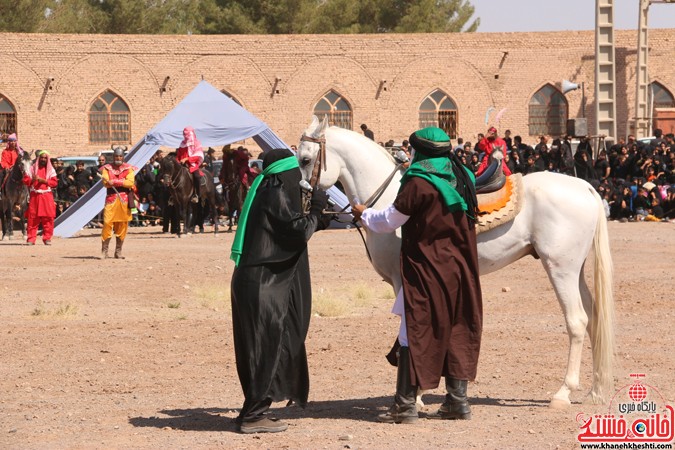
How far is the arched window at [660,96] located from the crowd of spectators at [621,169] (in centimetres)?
1526

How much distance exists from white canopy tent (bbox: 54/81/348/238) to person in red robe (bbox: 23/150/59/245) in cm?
208

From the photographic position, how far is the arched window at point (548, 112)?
144 ft

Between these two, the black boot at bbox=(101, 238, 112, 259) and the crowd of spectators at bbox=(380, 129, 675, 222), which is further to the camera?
the crowd of spectators at bbox=(380, 129, 675, 222)

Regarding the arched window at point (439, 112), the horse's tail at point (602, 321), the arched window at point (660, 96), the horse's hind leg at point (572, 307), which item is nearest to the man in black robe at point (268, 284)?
the horse's hind leg at point (572, 307)

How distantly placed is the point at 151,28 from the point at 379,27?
9.72 metres

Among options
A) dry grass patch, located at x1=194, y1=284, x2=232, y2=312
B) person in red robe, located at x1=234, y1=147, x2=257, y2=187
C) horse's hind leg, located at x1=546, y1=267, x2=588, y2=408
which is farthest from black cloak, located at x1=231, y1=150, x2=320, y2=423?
person in red robe, located at x1=234, y1=147, x2=257, y2=187

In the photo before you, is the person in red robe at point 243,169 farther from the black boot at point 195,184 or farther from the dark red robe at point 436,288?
the dark red robe at point 436,288

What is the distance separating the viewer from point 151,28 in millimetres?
52781

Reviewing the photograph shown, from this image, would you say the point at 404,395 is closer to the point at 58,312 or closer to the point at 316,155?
the point at 316,155

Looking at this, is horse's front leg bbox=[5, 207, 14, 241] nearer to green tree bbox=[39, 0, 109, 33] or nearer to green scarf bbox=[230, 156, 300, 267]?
green scarf bbox=[230, 156, 300, 267]

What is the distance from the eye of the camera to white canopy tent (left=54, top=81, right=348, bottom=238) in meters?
23.7

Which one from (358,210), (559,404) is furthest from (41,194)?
(559,404)

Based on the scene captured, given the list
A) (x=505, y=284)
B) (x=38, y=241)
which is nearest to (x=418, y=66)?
(x=38, y=241)

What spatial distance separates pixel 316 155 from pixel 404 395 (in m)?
1.57
